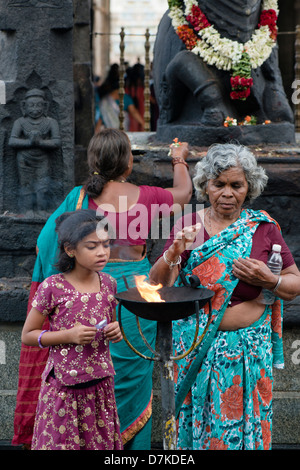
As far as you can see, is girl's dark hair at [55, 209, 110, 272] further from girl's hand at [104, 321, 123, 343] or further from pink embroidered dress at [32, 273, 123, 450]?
girl's hand at [104, 321, 123, 343]

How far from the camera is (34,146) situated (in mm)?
5156

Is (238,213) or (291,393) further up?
(238,213)

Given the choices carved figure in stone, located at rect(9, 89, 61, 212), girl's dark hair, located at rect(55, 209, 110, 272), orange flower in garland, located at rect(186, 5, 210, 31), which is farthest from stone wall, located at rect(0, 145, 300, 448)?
girl's dark hair, located at rect(55, 209, 110, 272)

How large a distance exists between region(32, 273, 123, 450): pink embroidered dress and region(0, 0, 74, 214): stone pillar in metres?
1.91

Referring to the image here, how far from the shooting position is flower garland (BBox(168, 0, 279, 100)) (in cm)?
575

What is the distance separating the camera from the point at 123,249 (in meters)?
4.00

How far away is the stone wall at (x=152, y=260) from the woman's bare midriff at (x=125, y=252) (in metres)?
1.07

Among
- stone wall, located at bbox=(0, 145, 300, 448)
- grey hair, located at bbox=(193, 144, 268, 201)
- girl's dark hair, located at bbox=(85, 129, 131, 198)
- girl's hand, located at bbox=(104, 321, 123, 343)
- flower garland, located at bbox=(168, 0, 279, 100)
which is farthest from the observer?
flower garland, located at bbox=(168, 0, 279, 100)

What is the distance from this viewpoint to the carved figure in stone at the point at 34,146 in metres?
5.13
